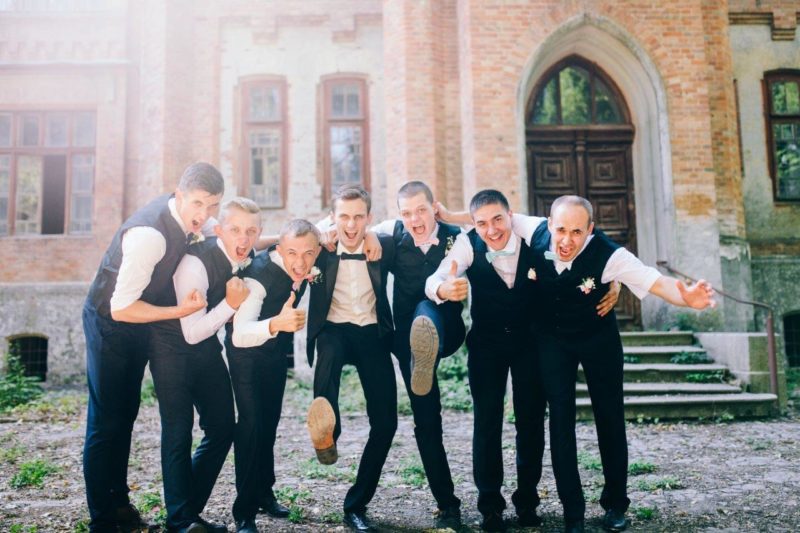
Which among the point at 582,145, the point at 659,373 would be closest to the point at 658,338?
the point at 659,373

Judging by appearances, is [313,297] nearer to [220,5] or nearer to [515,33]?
[515,33]

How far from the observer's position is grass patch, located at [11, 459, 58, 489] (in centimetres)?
499

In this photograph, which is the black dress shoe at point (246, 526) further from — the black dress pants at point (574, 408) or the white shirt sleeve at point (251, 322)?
the black dress pants at point (574, 408)

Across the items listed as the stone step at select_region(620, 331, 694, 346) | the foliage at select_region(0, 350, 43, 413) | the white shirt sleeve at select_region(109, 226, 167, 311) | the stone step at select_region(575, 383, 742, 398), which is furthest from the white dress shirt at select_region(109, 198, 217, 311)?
the foliage at select_region(0, 350, 43, 413)

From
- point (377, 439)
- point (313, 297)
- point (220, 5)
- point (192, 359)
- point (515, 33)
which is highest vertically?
point (220, 5)

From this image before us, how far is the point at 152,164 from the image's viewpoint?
11562 millimetres

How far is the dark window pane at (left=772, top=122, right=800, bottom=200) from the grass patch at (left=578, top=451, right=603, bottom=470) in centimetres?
858

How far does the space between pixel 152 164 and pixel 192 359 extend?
30.0 ft

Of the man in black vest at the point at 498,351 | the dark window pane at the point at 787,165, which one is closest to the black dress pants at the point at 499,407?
the man in black vest at the point at 498,351

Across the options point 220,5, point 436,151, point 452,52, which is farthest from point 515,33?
point 220,5

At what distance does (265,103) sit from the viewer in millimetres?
12016

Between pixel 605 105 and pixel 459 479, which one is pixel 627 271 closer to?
pixel 459 479

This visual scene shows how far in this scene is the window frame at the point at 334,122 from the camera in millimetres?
11797

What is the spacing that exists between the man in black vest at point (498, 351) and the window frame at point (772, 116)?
33.1 feet
